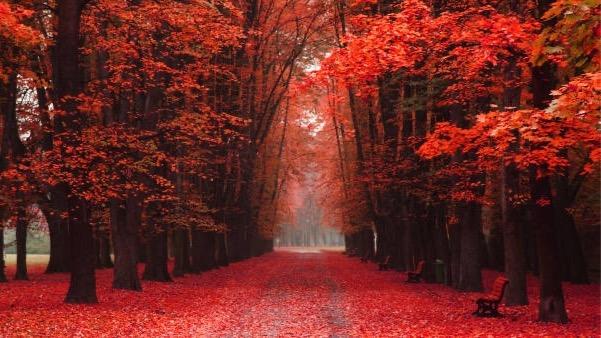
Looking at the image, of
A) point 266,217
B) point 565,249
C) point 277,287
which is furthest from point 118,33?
point 266,217

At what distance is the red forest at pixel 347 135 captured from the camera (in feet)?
45.2

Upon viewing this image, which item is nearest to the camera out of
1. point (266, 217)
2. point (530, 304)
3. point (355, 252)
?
point (530, 304)

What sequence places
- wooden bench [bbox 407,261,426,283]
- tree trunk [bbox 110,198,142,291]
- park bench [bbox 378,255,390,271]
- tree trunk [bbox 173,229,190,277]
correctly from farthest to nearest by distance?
park bench [bbox 378,255,390,271] → tree trunk [bbox 173,229,190,277] → wooden bench [bbox 407,261,426,283] → tree trunk [bbox 110,198,142,291]

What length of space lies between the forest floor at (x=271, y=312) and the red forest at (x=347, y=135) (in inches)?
4.4

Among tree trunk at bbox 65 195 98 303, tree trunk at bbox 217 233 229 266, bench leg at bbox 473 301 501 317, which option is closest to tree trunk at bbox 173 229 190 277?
tree trunk at bbox 217 233 229 266

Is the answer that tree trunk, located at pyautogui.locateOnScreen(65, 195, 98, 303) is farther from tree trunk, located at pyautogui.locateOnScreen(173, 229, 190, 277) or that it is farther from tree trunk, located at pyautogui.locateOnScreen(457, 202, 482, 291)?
tree trunk, located at pyautogui.locateOnScreen(457, 202, 482, 291)

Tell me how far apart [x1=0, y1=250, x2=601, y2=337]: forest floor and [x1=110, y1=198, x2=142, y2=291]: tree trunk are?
715 mm

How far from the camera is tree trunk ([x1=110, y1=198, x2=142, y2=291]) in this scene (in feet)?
73.9

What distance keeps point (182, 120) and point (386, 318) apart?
920 cm

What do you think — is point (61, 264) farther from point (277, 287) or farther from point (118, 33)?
point (118, 33)

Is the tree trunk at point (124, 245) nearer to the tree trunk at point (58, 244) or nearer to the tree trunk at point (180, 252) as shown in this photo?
the tree trunk at point (180, 252)

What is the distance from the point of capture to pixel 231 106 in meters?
34.2

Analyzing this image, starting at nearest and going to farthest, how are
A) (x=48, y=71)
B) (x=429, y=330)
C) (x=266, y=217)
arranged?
1. (x=429, y=330)
2. (x=48, y=71)
3. (x=266, y=217)

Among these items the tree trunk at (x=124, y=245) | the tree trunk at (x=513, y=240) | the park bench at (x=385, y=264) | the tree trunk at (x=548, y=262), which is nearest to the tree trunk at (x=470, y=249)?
the tree trunk at (x=513, y=240)
